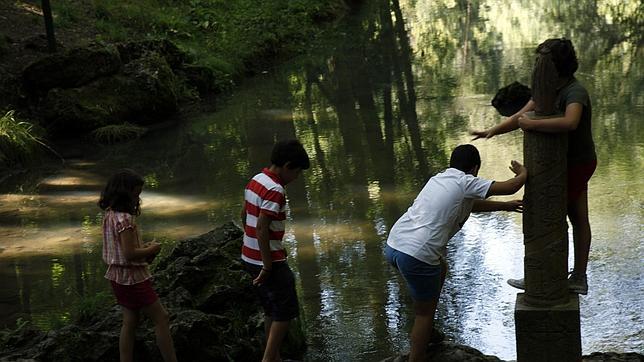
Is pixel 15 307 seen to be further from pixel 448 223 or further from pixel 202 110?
pixel 202 110

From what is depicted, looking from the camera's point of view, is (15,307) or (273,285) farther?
(15,307)

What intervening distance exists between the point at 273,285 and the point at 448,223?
4.06 ft

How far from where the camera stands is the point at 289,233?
1062 cm

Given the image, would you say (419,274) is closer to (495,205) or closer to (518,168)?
(495,205)

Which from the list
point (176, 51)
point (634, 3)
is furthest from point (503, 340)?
point (634, 3)

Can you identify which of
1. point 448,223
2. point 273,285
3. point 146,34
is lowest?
point 273,285

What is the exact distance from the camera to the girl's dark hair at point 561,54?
5789mm

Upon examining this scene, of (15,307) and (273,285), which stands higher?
(273,285)

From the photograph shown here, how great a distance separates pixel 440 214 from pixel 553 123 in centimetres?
86

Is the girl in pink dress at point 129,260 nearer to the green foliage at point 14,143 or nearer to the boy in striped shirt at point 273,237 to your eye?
the boy in striped shirt at point 273,237

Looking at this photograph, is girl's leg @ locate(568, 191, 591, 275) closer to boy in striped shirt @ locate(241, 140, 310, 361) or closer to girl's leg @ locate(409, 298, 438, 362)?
girl's leg @ locate(409, 298, 438, 362)

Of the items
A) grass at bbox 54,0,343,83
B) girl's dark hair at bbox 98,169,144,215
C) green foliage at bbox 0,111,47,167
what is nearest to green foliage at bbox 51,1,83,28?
grass at bbox 54,0,343,83

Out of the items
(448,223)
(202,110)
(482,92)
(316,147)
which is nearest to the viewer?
(448,223)

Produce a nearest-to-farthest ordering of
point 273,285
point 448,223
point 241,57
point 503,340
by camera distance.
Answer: point 448,223
point 273,285
point 503,340
point 241,57
